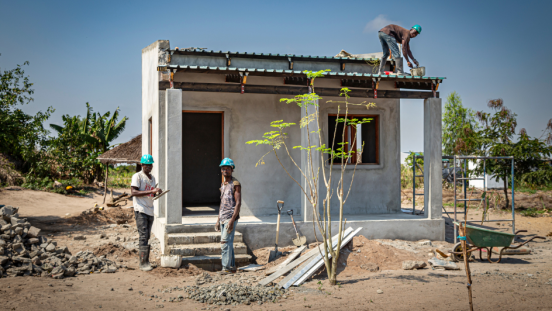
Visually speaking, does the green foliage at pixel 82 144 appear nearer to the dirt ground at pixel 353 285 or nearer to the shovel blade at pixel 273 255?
the dirt ground at pixel 353 285

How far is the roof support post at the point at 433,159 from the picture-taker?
9.06m

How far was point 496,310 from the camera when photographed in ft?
16.3

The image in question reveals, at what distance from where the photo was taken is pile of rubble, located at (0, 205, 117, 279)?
631cm

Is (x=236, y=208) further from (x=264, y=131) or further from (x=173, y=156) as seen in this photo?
(x=264, y=131)

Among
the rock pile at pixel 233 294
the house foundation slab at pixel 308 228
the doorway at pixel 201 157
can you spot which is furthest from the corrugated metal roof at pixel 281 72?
the doorway at pixel 201 157

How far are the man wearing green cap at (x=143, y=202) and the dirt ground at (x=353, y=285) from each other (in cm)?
39

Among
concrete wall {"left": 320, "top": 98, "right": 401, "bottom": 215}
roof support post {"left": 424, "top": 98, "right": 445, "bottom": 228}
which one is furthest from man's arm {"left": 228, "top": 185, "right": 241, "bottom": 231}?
roof support post {"left": 424, "top": 98, "right": 445, "bottom": 228}

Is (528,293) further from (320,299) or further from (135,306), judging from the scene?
(135,306)

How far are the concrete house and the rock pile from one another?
5.39 feet

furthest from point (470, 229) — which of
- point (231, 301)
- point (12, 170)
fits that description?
point (12, 170)

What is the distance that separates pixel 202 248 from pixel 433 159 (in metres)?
5.48

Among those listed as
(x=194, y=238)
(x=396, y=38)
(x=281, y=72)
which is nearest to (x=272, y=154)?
(x=281, y=72)

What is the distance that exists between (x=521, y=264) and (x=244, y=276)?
5357 mm

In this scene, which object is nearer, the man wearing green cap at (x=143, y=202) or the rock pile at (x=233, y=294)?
the rock pile at (x=233, y=294)
